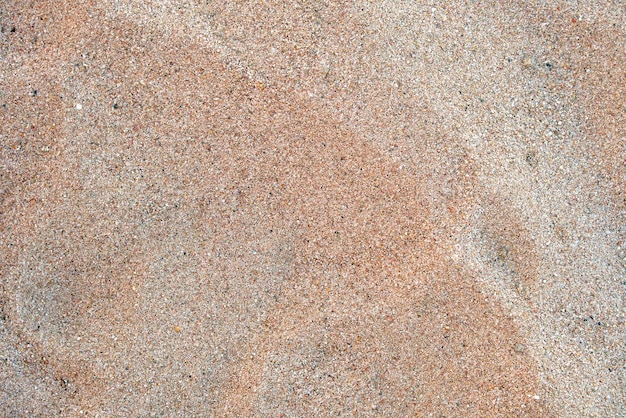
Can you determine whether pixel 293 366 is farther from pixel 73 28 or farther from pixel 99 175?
pixel 73 28

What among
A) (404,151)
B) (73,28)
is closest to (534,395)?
(404,151)

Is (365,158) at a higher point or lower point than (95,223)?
higher

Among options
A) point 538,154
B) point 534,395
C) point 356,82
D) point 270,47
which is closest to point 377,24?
point 356,82

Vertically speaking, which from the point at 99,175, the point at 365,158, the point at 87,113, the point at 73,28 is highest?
the point at 365,158

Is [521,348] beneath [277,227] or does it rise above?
above

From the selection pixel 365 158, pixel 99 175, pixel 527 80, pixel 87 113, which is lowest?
pixel 99 175

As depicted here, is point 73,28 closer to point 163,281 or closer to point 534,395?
point 163,281
